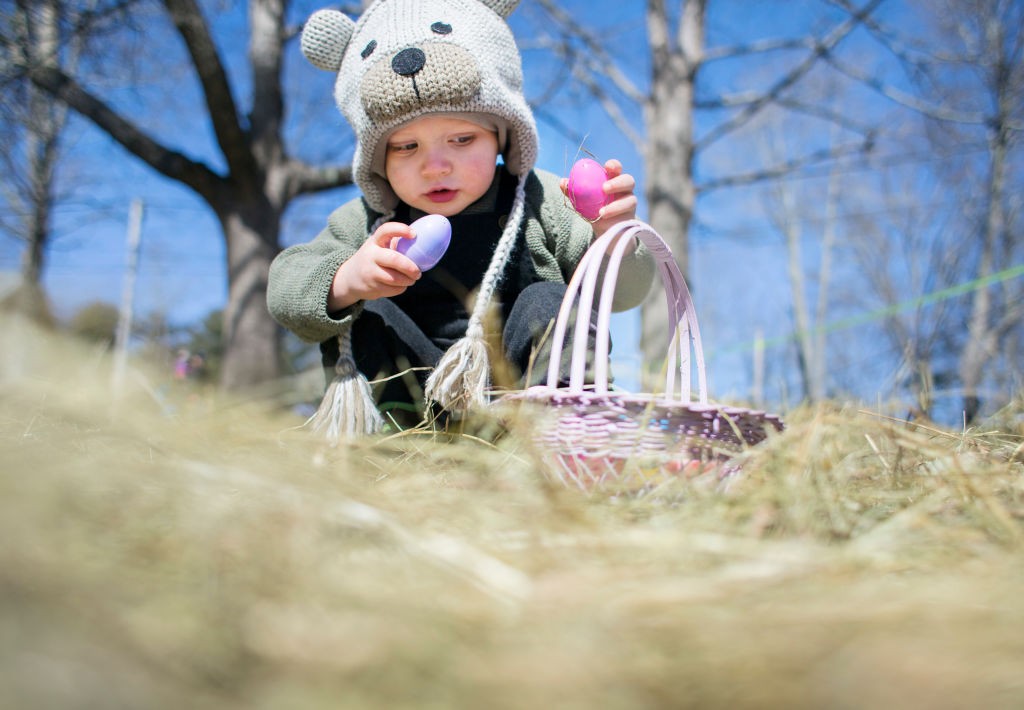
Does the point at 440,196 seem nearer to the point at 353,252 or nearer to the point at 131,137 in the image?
the point at 353,252

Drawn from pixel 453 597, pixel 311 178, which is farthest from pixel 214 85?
pixel 453 597

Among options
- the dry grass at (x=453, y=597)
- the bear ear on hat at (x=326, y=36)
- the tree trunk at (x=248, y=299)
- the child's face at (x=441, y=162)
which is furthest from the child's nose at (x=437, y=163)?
the tree trunk at (x=248, y=299)

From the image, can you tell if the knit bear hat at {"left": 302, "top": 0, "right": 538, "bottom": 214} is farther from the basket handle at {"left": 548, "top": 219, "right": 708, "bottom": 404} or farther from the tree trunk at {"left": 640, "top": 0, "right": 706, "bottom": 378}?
the tree trunk at {"left": 640, "top": 0, "right": 706, "bottom": 378}

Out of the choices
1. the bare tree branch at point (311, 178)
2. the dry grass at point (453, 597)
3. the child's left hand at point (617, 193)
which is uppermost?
the bare tree branch at point (311, 178)

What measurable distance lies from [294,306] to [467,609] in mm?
1100

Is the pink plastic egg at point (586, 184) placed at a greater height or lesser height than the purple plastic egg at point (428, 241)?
greater

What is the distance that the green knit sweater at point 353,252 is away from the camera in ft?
4.60

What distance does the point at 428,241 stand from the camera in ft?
3.91

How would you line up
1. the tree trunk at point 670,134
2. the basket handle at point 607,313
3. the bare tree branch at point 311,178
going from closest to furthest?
the basket handle at point 607,313 < the tree trunk at point 670,134 < the bare tree branch at point 311,178

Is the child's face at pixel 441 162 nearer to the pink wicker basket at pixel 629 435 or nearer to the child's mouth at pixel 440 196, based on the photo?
the child's mouth at pixel 440 196

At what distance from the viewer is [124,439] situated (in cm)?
66

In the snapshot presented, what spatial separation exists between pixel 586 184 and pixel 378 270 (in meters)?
0.40

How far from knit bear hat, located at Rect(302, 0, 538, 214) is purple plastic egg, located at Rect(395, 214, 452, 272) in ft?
1.07

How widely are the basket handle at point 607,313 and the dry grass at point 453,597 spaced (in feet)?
1.18
